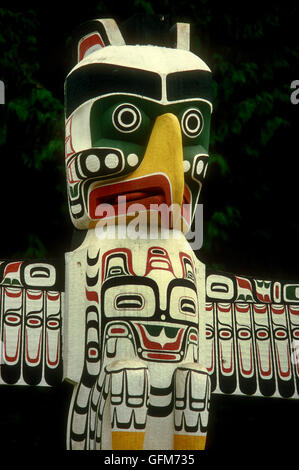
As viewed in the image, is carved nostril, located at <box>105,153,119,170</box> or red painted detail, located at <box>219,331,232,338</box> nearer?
carved nostril, located at <box>105,153,119,170</box>

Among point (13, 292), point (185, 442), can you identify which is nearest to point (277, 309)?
point (185, 442)

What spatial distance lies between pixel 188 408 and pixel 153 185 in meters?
1.36

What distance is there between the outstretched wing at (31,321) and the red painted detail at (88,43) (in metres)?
1.46

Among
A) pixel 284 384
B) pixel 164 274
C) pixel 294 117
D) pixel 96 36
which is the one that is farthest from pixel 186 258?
pixel 294 117

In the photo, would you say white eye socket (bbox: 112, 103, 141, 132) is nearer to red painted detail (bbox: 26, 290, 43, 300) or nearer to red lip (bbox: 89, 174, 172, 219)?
red lip (bbox: 89, 174, 172, 219)

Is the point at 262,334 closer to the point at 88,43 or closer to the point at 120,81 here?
the point at 120,81

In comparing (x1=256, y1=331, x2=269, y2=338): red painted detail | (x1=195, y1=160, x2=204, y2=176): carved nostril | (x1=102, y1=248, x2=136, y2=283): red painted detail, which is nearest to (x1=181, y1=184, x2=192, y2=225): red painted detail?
(x1=195, y1=160, x2=204, y2=176): carved nostril

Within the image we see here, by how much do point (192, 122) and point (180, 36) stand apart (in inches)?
27.1

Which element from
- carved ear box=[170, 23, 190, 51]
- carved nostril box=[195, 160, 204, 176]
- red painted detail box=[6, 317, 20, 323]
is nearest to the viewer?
red painted detail box=[6, 317, 20, 323]

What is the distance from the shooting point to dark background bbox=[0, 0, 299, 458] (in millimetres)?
7848

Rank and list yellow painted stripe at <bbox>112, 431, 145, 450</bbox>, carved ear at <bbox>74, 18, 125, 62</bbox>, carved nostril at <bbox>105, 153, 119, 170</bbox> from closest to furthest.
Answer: yellow painted stripe at <bbox>112, 431, 145, 450</bbox> → carved nostril at <bbox>105, 153, 119, 170</bbox> → carved ear at <bbox>74, 18, 125, 62</bbox>

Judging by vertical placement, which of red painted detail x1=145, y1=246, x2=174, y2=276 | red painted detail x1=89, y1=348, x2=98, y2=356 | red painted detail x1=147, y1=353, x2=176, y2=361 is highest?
red painted detail x1=145, y1=246, x2=174, y2=276

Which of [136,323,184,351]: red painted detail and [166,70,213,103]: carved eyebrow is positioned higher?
[166,70,213,103]: carved eyebrow

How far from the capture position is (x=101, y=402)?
4898 mm
